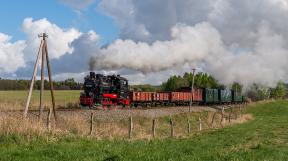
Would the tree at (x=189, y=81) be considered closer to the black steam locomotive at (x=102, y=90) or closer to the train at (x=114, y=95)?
the train at (x=114, y=95)

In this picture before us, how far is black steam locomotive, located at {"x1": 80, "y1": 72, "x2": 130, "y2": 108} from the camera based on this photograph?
41.1 metres

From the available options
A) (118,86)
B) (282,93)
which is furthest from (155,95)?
→ (282,93)

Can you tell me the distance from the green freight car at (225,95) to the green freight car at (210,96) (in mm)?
1556

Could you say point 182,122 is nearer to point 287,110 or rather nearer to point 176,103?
point 176,103

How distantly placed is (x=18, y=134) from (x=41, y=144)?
4.02 feet

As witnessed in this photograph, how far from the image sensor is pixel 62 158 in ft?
38.9

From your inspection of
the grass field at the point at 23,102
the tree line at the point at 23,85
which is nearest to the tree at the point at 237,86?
the tree line at the point at 23,85

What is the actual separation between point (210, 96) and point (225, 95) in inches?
298

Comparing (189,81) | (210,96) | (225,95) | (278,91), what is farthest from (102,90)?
(278,91)

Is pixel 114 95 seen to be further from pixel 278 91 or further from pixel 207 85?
pixel 278 91

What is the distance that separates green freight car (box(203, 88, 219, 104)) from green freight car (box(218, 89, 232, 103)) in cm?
156

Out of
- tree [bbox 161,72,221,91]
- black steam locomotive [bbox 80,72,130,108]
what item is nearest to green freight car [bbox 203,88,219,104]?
black steam locomotive [bbox 80,72,130,108]

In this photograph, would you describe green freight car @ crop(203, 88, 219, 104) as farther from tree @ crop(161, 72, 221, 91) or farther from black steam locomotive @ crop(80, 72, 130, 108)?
tree @ crop(161, 72, 221, 91)

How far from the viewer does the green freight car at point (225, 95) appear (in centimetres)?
7618
